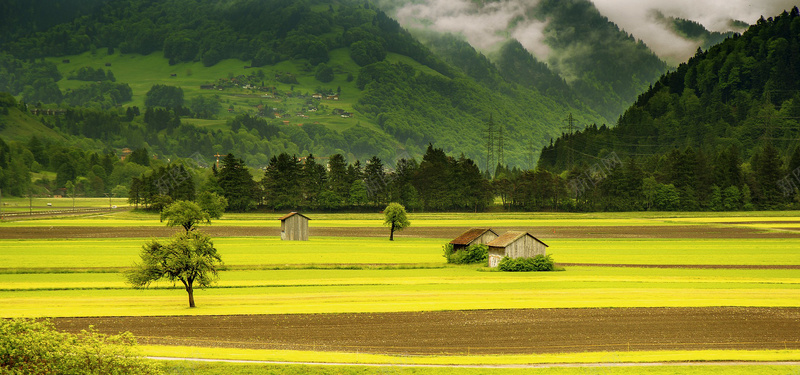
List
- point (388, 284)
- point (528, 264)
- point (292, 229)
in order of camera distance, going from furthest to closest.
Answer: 1. point (292, 229)
2. point (528, 264)
3. point (388, 284)

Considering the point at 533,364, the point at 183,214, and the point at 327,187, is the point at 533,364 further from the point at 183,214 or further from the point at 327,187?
the point at 327,187

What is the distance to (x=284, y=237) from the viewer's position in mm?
106375

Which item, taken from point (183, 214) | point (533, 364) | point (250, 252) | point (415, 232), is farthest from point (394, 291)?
point (415, 232)

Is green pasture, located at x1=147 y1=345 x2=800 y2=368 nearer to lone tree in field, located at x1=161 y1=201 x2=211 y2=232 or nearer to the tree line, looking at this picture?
lone tree in field, located at x1=161 y1=201 x2=211 y2=232

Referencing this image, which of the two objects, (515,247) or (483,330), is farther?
(515,247)

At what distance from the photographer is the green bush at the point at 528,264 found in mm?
70875

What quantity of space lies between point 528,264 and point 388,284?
18091 millimetres

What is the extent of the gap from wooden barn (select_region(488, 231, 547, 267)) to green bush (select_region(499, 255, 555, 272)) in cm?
92

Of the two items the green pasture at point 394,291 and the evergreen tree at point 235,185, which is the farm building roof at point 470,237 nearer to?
the green pasture at point 394,291

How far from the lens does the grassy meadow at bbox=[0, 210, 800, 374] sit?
35062 mm

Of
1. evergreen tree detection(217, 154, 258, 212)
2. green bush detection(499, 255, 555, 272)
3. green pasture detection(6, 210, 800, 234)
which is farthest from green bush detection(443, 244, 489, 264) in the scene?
evergreen tree detection(217, 154, 258, 212)

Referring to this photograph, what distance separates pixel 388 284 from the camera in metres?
60.9

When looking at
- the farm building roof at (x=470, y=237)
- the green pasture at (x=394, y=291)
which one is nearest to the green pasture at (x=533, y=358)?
the green pasture at (x=394, y=291)

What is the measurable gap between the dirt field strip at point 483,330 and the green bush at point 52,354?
37.3 feet
